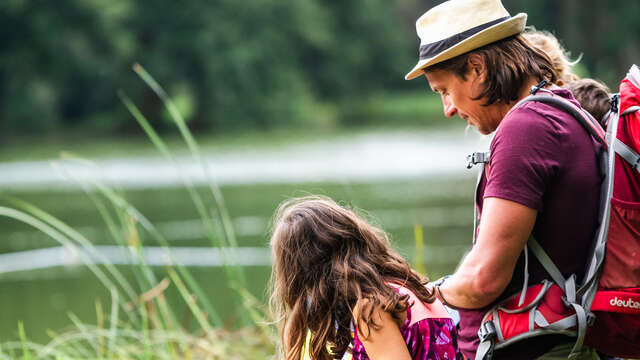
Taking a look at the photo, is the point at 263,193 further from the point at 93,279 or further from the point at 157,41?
the point at 157,41

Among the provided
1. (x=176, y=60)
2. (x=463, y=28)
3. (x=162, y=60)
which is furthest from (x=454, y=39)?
(x=176, y=60)

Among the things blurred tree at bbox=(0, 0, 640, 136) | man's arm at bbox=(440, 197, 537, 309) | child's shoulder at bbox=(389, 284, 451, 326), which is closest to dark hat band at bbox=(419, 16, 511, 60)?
man's arm at bbox=(440, 197, 537, 309)

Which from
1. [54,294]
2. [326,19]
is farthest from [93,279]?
[326,19]

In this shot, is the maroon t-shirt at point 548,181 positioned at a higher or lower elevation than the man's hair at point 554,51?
lower

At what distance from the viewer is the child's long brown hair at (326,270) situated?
5.87 feet

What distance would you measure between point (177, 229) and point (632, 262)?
27.6ft

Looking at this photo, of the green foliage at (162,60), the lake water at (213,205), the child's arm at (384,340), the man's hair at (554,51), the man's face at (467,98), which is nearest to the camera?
the child's arm at (384,340)

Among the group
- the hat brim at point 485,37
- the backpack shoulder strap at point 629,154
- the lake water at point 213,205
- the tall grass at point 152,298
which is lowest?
the lake water at point 213,205

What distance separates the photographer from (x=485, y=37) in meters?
1.76

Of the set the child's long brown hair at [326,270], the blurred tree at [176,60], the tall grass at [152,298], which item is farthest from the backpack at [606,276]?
the blurred tree at [176,60]

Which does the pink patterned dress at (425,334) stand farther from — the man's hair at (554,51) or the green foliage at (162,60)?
the green foliage at (162,60)

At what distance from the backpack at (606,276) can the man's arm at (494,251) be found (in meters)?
0.06

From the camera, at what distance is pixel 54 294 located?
7.32 metres

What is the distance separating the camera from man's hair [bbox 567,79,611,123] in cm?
209
